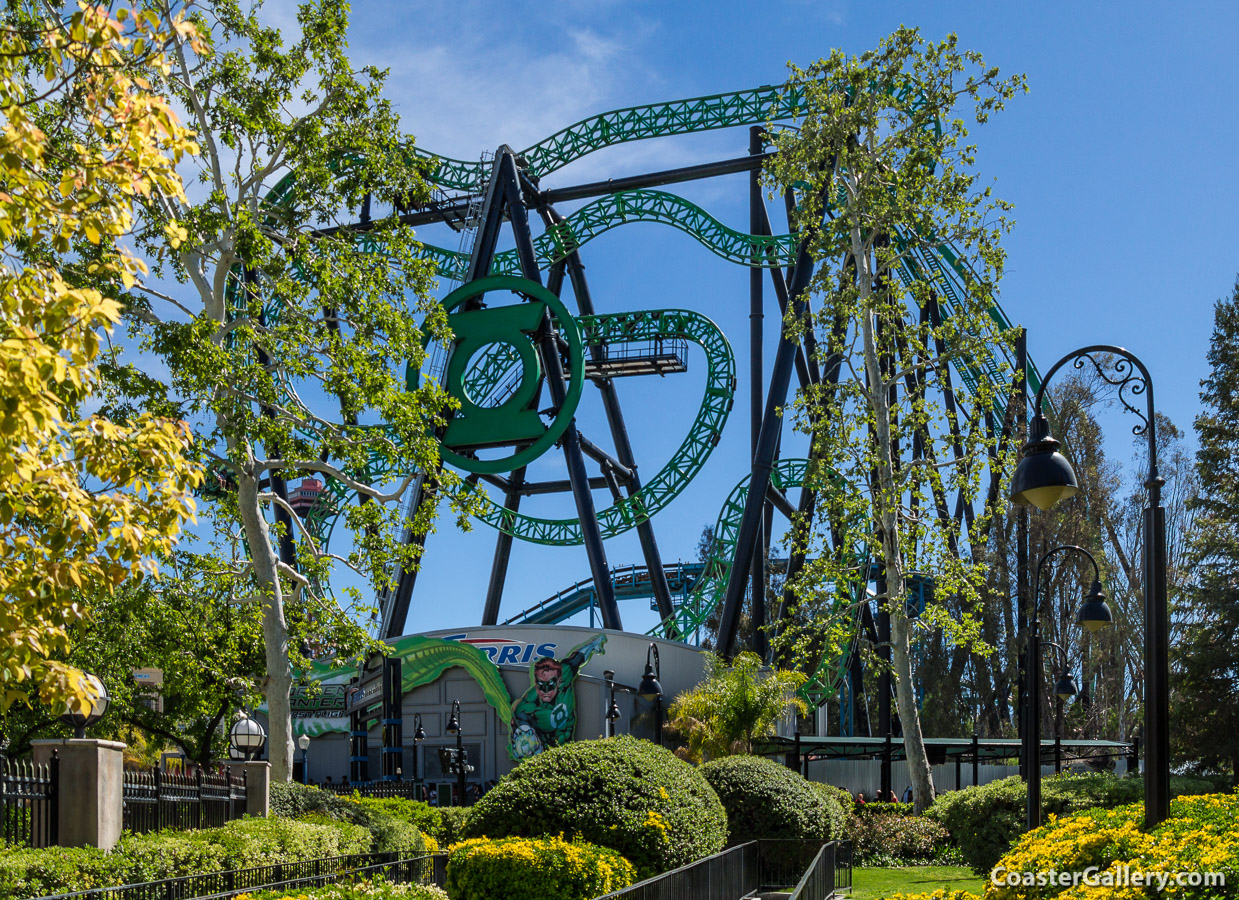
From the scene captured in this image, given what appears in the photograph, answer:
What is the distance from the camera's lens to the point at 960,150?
22969 millimetres

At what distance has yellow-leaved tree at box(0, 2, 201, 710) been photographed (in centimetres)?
611

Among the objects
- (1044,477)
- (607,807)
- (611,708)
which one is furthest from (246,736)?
(1044,477)

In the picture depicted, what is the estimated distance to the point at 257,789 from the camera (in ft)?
50.7

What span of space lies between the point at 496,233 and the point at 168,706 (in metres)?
17.6

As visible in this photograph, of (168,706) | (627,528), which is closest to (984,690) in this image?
(627,528)

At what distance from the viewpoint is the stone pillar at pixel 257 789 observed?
15352 millimetres

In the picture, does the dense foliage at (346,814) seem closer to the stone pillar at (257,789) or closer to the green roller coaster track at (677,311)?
the stone pillar at (257,789)

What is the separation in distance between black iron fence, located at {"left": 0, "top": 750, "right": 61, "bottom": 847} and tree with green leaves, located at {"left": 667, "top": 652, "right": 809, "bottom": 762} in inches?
709

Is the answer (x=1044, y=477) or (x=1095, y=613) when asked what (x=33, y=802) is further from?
(x=1095, y=613)

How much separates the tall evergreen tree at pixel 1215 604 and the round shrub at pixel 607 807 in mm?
16311

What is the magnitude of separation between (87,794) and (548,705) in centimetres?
2267

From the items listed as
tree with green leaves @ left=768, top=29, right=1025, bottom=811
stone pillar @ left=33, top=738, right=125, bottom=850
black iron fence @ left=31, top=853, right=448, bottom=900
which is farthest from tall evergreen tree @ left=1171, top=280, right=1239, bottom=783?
stone pillar @ left=33, top=738, right=125, bottom=850

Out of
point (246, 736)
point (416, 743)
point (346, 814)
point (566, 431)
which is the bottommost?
point (416, 743)

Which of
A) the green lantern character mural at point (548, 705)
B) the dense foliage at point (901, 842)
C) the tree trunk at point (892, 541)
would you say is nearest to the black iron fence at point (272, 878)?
the dense foliage at point (901, 842)
